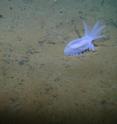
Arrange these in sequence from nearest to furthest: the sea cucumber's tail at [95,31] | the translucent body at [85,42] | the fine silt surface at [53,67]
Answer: the fine silt surface at [53,67]
the translucent body at [85,42]
the sea cucumber's tail at [95,31]

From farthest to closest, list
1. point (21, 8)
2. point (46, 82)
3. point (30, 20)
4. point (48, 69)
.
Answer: point (21, 8), point (30, 20), point (48, 69), point (46, 82)

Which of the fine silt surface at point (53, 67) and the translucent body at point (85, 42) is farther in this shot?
the translucent body at point (85, 42)

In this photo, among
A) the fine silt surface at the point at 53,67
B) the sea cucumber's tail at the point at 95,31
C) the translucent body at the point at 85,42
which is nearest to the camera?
the fine silt surface at the point at 53,67

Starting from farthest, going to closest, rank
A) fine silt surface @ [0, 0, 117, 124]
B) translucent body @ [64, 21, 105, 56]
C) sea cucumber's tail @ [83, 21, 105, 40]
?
sea cucumber's tail @ [83, 21, 105, 40] → translucent body @ [64, 21, 105, 56] → fine silt surface @ [0, 0, 117, 124]

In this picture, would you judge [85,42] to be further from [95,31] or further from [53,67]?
[53,67]

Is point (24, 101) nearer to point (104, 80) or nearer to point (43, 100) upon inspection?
point (43, 100)

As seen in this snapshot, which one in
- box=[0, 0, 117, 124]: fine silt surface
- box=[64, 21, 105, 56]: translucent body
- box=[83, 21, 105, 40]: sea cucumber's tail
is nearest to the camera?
box=[0, 0, 117, 124]: fine silt surface

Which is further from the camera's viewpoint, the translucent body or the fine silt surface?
the translucent body

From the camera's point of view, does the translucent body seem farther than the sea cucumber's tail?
No

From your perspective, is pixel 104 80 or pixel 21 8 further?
pixel 21 8

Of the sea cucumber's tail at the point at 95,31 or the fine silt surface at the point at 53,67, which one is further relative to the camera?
the sea cucumber's tail at the point at 95,31

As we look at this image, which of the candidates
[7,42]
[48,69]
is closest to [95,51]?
[48,69]
